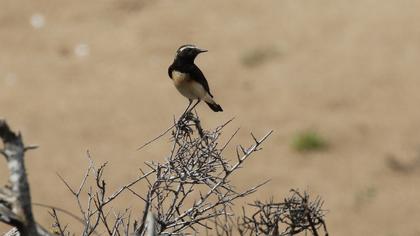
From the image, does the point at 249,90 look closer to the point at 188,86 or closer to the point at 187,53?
the point at 187,53

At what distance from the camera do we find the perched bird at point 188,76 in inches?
299

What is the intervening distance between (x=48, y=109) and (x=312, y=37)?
17.9ft

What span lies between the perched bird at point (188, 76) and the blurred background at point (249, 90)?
29.5 ft

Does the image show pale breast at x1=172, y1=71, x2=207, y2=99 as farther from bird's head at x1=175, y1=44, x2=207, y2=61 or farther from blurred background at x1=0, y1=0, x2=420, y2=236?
blurred background at x1=0, y1=0, x2=420, y2=236

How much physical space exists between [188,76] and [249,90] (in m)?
12.2

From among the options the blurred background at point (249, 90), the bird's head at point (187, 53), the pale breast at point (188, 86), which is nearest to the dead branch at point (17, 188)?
the pale breast at point (188, 86)

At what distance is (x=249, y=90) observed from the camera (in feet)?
64.9

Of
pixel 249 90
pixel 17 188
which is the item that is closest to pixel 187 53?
pixel 17 188

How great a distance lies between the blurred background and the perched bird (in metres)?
9.00

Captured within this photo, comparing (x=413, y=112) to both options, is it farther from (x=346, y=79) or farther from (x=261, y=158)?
(x=261, y=158)

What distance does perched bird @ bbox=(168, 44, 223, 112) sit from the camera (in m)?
7.59

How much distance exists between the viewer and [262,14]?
2161 cm

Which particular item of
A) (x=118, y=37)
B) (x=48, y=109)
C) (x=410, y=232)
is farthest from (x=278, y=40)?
(x=410, y=232)

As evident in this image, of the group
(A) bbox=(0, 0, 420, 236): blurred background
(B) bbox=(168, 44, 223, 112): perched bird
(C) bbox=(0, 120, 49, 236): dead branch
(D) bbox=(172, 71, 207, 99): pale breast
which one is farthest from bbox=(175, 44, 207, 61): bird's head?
(A) bbox=(0, 0, 420, 236): blurred background
